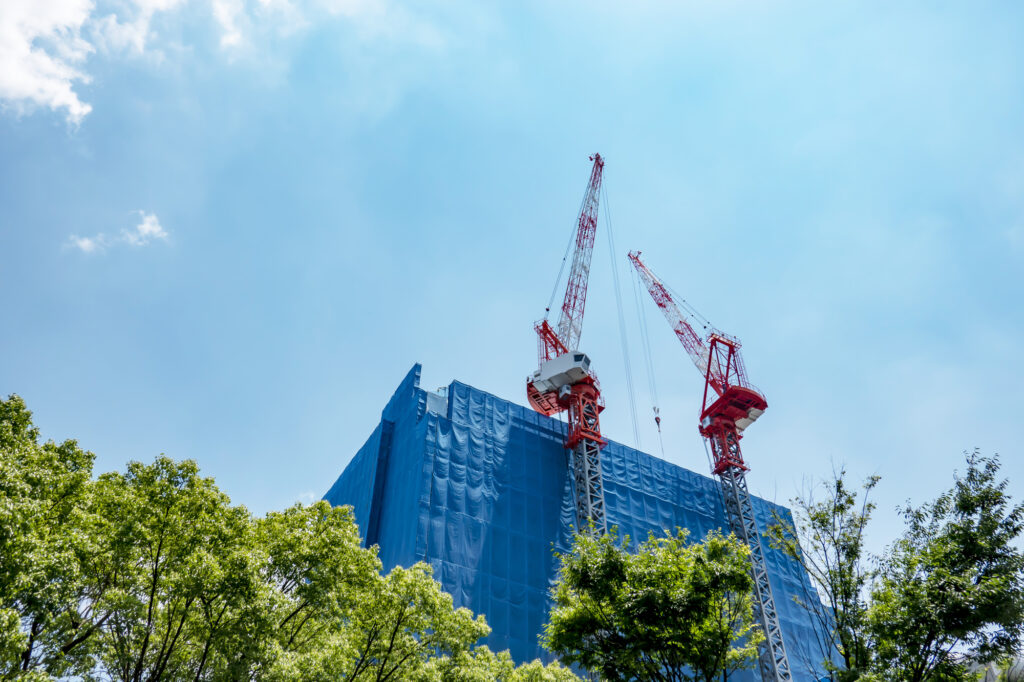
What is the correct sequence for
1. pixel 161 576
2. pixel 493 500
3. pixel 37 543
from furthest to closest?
1. pixel 493 500
2. pixel 161 576
3. pixel 37 543

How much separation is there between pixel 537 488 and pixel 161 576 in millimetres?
28068

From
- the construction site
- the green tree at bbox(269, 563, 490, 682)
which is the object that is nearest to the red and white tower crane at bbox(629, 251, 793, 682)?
the construction site

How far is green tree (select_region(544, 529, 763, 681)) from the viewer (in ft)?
43.5

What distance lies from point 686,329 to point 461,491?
27499 millimetres

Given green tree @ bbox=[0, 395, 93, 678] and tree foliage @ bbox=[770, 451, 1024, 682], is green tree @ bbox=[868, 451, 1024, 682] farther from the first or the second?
green tree @ bbox=[0, 395, 93, 678]

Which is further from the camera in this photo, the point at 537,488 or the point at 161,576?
the point at 537,488

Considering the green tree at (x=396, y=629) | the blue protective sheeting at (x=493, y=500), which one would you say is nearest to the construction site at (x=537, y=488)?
the blue protective sheeting at (x=493, y=500)

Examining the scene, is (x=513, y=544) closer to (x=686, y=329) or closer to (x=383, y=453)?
(x=383, y=453)

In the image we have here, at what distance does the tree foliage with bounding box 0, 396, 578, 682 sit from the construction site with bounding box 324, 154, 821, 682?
667 inches

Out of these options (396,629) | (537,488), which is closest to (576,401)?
(537,488)

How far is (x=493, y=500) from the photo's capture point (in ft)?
121

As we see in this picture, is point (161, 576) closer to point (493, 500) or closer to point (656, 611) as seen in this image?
point (656, 611)

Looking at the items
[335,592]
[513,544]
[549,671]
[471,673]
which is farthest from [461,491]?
[335,592]

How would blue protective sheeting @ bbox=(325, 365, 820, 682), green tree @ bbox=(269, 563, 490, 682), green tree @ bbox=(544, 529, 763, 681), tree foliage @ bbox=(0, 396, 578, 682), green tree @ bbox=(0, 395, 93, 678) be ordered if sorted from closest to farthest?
green tree @ bbox=(0, 395, 93, 678) → tree foliage @ bbox=(0, 396, 578, 682) → green tree @ bbox=(544, 529, 763, 681) → green tree @ bbox=(269, 563, 490, 682) → blue protective sheeting @ bbox=(325, 365, 820, 682)
